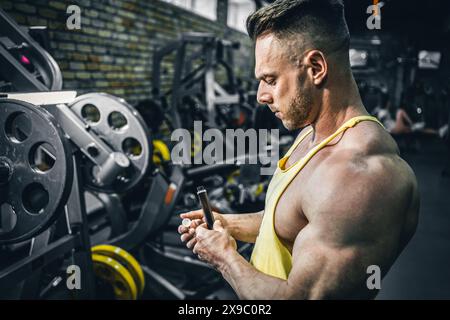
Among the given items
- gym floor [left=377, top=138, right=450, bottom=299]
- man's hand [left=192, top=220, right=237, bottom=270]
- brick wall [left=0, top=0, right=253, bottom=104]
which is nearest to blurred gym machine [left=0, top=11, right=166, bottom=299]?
man's hand [left=192, top=220, right=237, bottom=270]

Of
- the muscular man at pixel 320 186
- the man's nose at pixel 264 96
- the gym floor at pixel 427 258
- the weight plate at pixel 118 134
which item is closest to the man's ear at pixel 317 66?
the muscular man at pixel 320 186

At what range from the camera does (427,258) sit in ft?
9.71

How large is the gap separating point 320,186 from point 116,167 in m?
1.24

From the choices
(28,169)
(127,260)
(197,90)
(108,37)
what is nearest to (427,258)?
(127,260)

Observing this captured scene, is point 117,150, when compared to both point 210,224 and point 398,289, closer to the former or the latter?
point 210,224

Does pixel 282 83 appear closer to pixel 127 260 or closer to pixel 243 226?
pixel 243 226

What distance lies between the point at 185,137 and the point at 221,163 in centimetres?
56

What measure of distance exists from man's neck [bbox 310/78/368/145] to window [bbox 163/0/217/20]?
5.11 meters

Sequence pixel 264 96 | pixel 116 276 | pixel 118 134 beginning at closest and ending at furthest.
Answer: pixel 264 96, pixel 118 134, pixel 116 276

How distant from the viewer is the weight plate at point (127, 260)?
209 cm

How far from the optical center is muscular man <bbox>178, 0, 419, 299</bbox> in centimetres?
76

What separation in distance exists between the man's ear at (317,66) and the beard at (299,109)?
4 centimetres

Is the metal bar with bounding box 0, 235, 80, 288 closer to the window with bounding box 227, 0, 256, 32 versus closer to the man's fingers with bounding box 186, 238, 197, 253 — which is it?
the man's fingers with bounding box 186, 238, 197, 253

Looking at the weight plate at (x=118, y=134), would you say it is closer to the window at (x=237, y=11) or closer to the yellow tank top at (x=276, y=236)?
the yellow tank top at (x=276, y=236)
